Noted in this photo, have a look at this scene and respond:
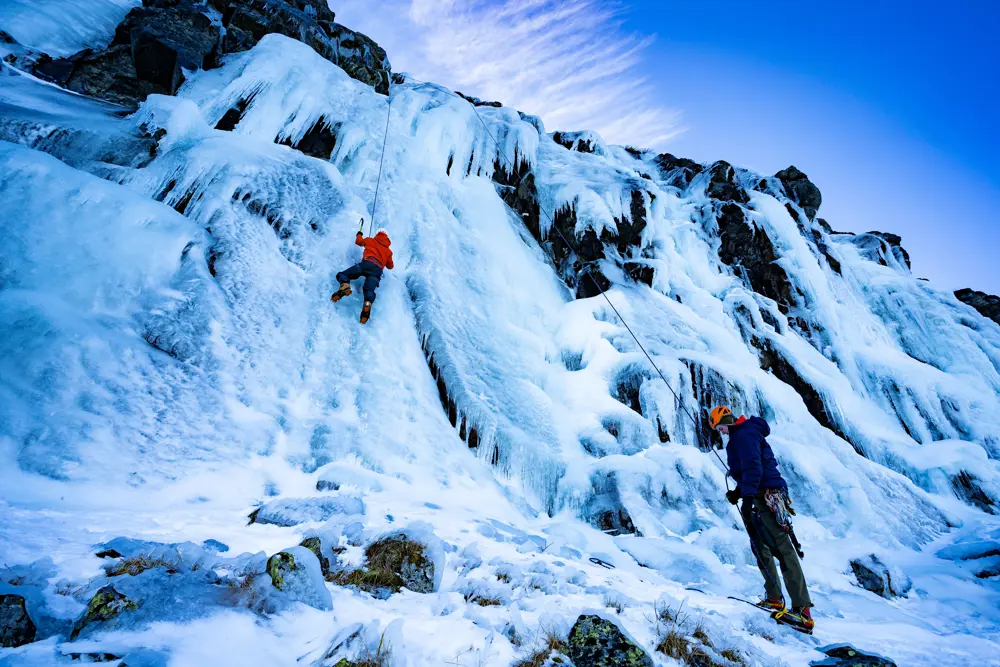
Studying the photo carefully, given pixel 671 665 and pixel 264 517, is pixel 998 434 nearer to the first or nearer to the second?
pixel 671 665

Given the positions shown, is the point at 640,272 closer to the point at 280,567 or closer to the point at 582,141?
the point at 582,141

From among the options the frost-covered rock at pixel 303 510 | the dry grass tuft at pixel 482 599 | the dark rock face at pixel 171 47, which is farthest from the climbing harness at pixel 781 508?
the dark rock face at pixel 171 47

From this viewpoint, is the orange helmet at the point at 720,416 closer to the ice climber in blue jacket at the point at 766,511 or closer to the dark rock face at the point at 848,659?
the ice climber in blue jacket at the point at 766,511

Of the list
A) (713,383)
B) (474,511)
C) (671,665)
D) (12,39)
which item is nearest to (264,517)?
(474,511)

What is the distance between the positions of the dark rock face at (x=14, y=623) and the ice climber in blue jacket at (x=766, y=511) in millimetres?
4010

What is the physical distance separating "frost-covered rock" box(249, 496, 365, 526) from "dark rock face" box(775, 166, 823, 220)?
22465 millimetres

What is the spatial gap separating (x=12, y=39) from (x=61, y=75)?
1.40 metres

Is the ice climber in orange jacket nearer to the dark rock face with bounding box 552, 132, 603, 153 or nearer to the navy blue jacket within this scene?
the navy blue jacket

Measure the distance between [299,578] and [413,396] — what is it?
4.37m

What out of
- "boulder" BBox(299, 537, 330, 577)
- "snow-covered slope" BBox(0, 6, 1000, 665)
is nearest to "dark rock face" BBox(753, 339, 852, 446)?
"snow-covered slope" BBox(0, 6, 1000, 665)

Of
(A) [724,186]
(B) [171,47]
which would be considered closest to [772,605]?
(B) [171,47]

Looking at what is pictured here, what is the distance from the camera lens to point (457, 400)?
6.79 meters

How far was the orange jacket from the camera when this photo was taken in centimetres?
704

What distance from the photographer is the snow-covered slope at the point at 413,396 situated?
2.61m
